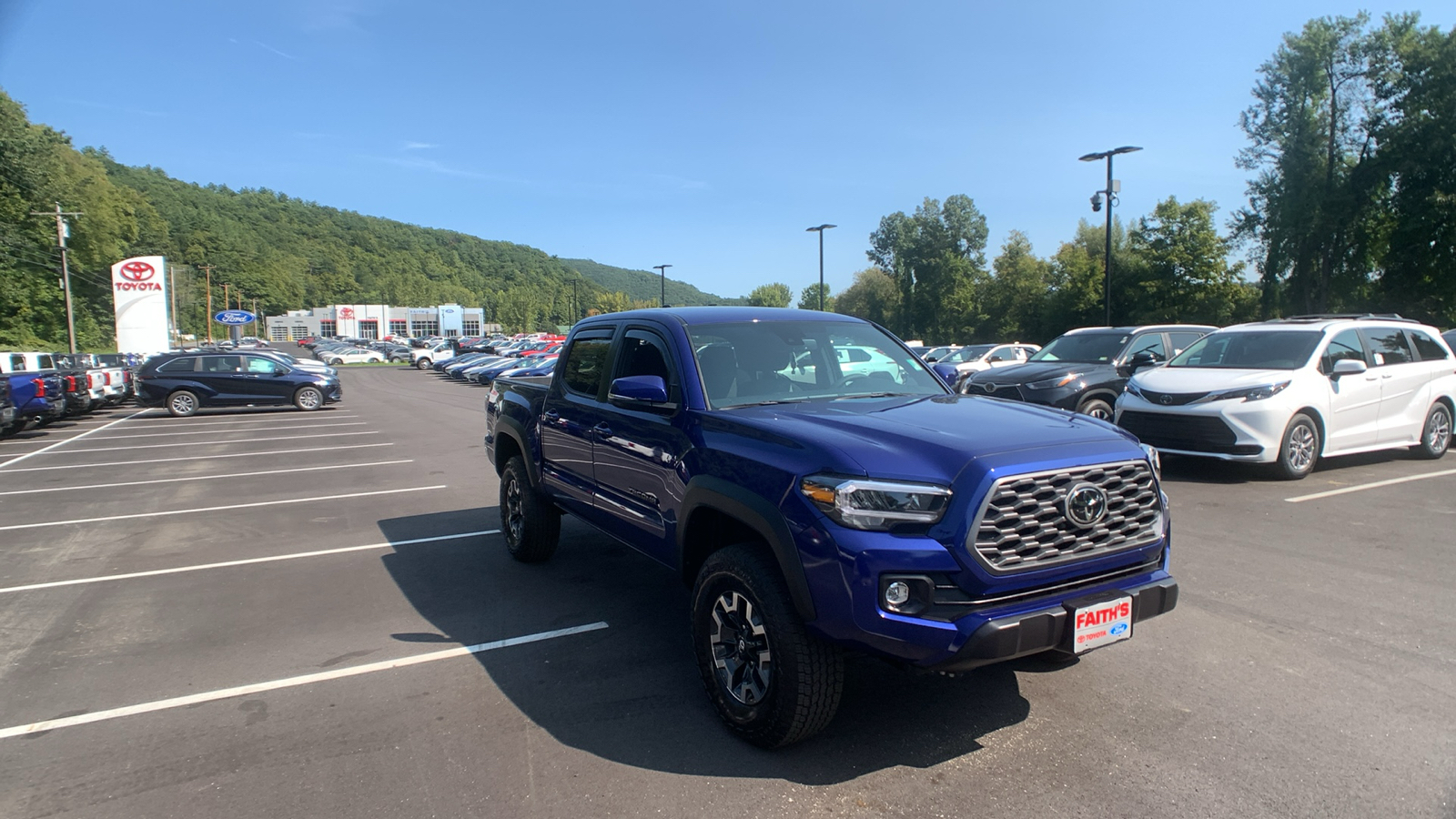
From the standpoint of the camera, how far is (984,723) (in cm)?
351

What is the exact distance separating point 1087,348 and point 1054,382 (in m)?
1.83

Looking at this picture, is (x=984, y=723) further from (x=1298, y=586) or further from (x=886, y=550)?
(x=1298, y=586)

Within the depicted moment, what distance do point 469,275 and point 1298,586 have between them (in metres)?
197

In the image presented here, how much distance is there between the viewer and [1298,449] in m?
8.59

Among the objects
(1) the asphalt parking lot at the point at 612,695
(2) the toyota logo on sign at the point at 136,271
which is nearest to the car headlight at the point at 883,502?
(1) the asphalt parking lot at the point at 612,695

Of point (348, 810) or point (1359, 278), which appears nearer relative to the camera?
point (348, 810)

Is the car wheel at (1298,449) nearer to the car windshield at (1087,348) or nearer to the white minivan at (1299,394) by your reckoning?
the white minivan at (1299,394)

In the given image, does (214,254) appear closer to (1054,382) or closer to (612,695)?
(1054,382)

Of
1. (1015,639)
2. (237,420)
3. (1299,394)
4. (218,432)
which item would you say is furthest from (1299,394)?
(237,420)

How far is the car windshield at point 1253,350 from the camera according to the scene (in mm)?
8914

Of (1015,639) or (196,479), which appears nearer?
(1015,639)

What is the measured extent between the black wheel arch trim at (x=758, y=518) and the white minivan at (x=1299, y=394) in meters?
7.11

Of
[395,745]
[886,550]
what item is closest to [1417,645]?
[886,550]

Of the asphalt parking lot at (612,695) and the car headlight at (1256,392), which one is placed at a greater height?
the car headlight at (1256,392)
